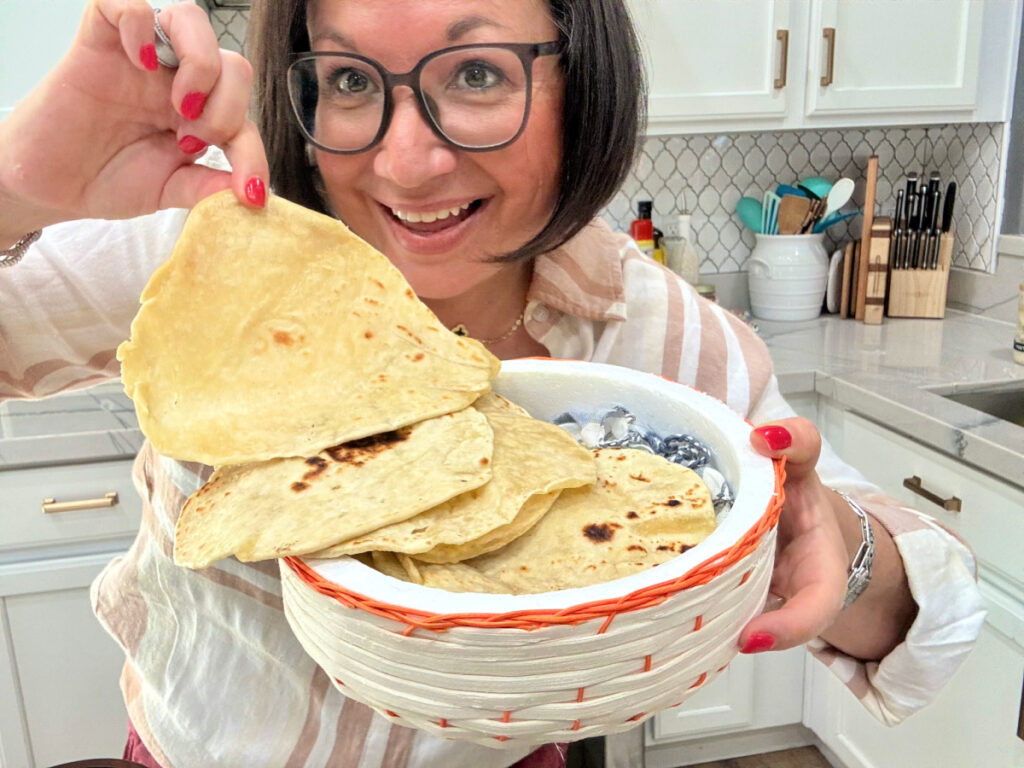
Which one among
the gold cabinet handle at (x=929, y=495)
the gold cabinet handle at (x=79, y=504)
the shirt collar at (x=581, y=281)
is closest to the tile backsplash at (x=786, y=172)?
the gold cabinet handle at (x=929, y=495)

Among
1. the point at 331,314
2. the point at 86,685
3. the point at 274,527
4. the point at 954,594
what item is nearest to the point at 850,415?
the point at 954,594

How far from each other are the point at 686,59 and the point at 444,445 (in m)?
1.84

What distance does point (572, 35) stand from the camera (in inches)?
32.4

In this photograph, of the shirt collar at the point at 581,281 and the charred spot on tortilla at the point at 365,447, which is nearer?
the charred spot on tortilla at the point at 365,447

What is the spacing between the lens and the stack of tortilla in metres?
0.50

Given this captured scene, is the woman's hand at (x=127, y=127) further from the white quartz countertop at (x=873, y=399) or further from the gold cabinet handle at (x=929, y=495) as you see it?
the gold cabinet handle at (x=929, y=495)

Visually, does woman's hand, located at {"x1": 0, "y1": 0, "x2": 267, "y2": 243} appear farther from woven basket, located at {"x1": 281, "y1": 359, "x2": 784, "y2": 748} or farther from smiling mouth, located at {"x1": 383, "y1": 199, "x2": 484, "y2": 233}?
woven basket, located at {"x1": 281, "y1": 359, "x2": 784, "y2": 748}

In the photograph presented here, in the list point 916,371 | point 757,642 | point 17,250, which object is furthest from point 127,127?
point 916,371

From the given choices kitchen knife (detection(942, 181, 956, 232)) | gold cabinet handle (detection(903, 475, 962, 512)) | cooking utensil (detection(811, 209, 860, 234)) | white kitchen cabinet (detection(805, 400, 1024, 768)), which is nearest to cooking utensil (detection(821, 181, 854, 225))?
cooking utensil (detection(811, 209, 860, 234))

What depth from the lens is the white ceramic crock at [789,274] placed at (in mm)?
2346

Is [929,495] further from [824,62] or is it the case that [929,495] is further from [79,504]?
[79,504]

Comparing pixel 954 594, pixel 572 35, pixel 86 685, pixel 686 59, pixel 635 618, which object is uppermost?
pixel 686 59

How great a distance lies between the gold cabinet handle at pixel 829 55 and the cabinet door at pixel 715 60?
9 cm

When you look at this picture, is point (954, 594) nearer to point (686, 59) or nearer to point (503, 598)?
point (503, 598)
